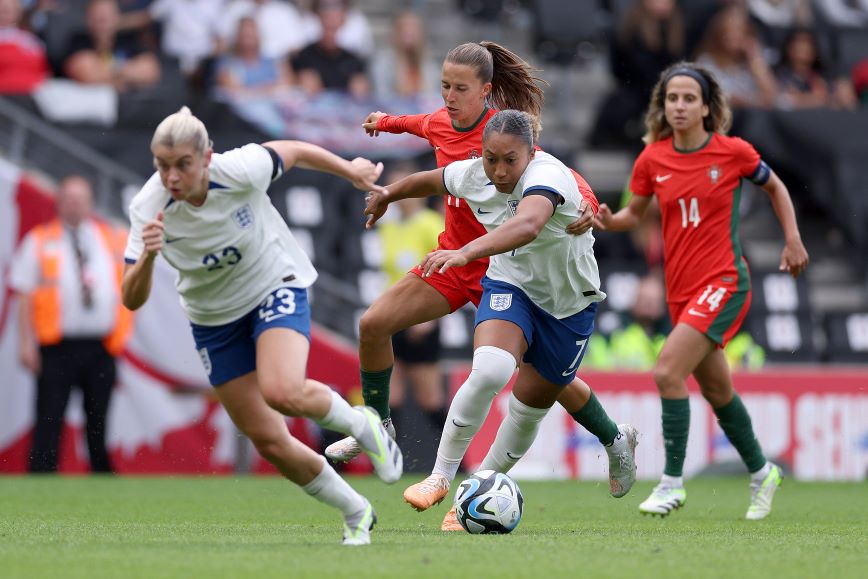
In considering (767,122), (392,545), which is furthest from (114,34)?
(392,545)

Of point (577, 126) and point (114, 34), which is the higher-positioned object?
point (114, 34)

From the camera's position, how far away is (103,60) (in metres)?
14.0

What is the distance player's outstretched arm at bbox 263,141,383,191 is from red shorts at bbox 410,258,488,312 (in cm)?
128

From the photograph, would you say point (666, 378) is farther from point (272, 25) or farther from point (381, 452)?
point (272, 25)

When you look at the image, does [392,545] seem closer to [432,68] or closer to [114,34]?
[114,34]

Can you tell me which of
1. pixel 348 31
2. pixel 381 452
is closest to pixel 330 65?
pixel 348 31

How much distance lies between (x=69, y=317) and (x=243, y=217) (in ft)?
20.9

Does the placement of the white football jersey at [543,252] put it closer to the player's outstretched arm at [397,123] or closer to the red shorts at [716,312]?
the player's outstretched arm at [397,123]

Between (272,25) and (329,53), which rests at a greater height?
(272,25)

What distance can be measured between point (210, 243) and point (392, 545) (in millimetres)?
1492

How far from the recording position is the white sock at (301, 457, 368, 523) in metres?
6.39

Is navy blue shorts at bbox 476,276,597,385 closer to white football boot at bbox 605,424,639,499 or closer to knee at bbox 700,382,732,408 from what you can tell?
white football boot at bbox 605,424,639,499

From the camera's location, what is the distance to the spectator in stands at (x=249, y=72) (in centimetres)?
→ 1443

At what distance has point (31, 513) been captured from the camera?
8484mm
